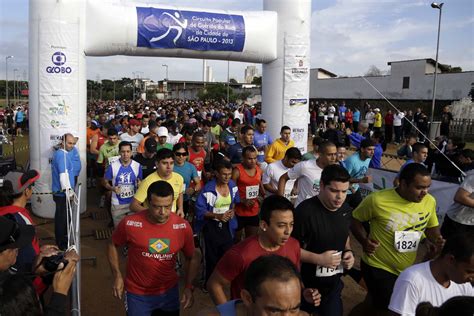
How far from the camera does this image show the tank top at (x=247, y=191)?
539 centimetres

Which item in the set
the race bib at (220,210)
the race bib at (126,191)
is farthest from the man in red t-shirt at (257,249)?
the race bib at (126,191)

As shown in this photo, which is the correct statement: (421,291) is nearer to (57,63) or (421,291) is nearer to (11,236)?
(11,236)

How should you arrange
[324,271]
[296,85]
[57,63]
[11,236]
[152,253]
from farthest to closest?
[296,85] < [57,63] < [324,271] < [152,253] < [11,236]

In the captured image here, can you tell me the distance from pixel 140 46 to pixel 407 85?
31.7m

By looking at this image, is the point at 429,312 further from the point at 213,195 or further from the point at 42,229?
the point at 42,229

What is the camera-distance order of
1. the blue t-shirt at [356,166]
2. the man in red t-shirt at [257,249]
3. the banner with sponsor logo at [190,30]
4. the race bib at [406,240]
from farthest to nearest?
the banner with sponsor logo at [190,30], the blue t-shirt at [356,166], the race bib at [406,240], the man in red t-shirt at [257,249]

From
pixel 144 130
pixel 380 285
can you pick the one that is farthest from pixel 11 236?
pixel 144 130

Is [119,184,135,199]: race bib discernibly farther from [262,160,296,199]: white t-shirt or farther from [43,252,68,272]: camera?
[43,252,68,272]: camera

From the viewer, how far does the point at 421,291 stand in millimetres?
2480

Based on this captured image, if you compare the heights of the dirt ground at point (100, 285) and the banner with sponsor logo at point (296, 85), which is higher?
the banner with sponsor logo at point (296, 85)

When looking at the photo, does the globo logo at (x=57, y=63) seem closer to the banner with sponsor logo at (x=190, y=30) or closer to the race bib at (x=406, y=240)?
the banner with sponsor logo at (x=190, y=30)

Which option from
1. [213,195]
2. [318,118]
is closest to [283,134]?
[213,195]

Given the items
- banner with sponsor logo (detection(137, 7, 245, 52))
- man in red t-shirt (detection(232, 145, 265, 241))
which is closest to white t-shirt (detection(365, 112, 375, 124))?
banner with sponsor logo (detection(137, 7, 245, 52))

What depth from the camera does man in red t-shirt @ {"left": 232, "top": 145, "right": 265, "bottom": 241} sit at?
5.39 meters
